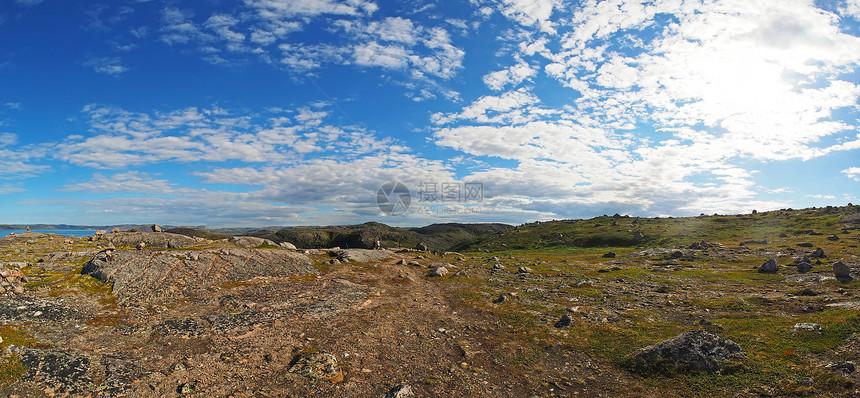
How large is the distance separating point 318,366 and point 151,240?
3044cm

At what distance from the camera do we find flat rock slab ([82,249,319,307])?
21188 millimetres

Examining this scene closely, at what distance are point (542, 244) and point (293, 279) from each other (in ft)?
314

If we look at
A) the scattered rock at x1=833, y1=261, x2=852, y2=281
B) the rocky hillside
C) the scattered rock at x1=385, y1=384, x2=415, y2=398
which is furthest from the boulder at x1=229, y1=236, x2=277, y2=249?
the scattered rock at x1=833, y1=261, x2=852, y2=281

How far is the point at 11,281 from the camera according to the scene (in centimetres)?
1806

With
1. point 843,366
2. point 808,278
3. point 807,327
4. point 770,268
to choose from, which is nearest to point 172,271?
point 843,366

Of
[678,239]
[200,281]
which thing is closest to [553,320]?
[200,281]

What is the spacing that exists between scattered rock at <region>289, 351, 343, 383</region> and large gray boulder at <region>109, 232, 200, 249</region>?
2720 centimetres

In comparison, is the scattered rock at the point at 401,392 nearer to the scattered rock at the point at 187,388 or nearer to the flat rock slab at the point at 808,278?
the scattered rock at the point at 187,388

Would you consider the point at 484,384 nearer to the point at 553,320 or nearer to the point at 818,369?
the point at 553,320

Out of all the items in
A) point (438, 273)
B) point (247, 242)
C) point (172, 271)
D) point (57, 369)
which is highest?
point (247, 242)

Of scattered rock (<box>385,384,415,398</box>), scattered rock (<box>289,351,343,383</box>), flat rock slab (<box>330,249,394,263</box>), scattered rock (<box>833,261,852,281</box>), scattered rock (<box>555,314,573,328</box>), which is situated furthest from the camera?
flat rock slab (<box>330,249,394,263</box>)

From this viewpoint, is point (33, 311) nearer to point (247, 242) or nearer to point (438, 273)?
point (247, 242)

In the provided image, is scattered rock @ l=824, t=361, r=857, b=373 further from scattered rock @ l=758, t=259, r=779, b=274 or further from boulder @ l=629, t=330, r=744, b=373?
scattered rock @ l=758, t=259, r=779, b=274

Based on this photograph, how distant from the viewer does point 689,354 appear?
12992mm
